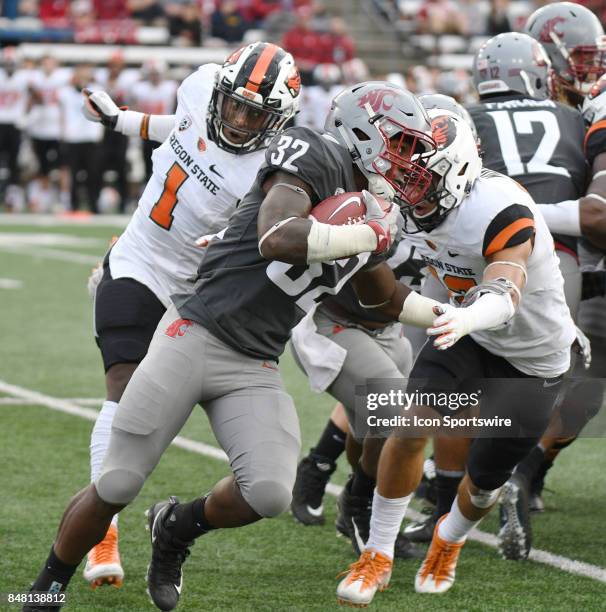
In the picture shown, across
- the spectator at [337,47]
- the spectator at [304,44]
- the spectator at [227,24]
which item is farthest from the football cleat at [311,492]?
the spectator at [227,24]

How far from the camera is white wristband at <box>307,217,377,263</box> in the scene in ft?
11.6

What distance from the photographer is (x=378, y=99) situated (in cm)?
387

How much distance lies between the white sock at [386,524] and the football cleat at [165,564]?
0.65 meters

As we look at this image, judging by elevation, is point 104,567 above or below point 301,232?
below

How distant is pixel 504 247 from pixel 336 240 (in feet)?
2.06

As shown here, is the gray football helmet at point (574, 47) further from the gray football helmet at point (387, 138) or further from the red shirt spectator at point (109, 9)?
the red shirt spectator at point (109, 9)

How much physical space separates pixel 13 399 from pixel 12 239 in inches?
318

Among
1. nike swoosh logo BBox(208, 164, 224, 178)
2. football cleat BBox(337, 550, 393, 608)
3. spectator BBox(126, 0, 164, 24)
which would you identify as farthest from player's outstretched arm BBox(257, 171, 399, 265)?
spectator BBox(126, 0, 164, 24)

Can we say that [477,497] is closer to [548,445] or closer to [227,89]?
[548,445]

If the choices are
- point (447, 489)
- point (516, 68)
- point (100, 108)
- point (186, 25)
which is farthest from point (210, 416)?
point (186, 25)

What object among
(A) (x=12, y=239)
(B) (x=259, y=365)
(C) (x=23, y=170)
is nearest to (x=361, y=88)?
(B) (x=259, y=365)

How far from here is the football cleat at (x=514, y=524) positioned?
15.5 ft

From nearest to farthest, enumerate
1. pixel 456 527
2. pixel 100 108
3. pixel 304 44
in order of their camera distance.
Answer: pixel 456 527 → pixel 100 108 → pixel 304 44

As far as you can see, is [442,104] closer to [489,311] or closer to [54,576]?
[489,311]
